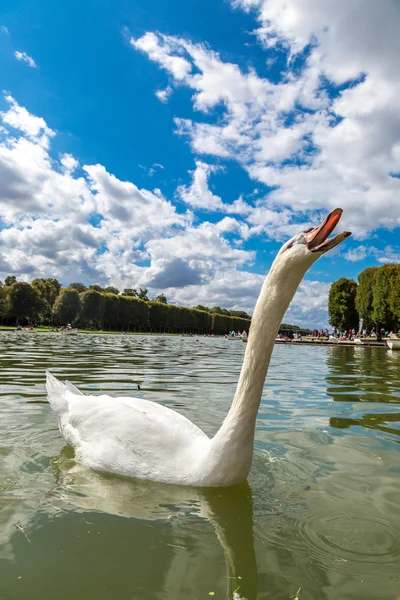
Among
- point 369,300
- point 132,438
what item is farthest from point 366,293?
point 132,438

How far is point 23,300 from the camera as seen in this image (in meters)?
87.9

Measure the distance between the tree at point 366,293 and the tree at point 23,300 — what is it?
194 feet

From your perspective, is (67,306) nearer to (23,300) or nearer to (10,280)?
(23,300)

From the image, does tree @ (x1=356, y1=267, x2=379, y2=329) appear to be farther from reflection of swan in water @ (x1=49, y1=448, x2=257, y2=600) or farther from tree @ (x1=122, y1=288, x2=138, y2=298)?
tree @ (x1=122, y1=288, x2=138, y2=298)

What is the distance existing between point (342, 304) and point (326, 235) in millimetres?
84179

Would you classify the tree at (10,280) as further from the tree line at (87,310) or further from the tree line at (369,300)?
the tree line at (369,300)

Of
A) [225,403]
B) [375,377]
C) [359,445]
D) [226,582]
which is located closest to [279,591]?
[226,582]

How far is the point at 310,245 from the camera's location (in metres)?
3.31

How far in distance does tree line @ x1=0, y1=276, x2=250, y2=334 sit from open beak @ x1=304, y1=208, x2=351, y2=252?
281ft

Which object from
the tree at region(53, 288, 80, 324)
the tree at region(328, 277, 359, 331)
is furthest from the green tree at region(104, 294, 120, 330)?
the tree at region(328, 277, 359, 331)

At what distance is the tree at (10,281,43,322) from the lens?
87.3 meters

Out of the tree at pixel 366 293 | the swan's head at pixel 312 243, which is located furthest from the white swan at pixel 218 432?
the tree at pixel 366 293

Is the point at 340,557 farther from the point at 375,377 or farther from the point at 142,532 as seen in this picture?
the point at 375,377

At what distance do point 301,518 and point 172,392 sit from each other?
21.2 ft
